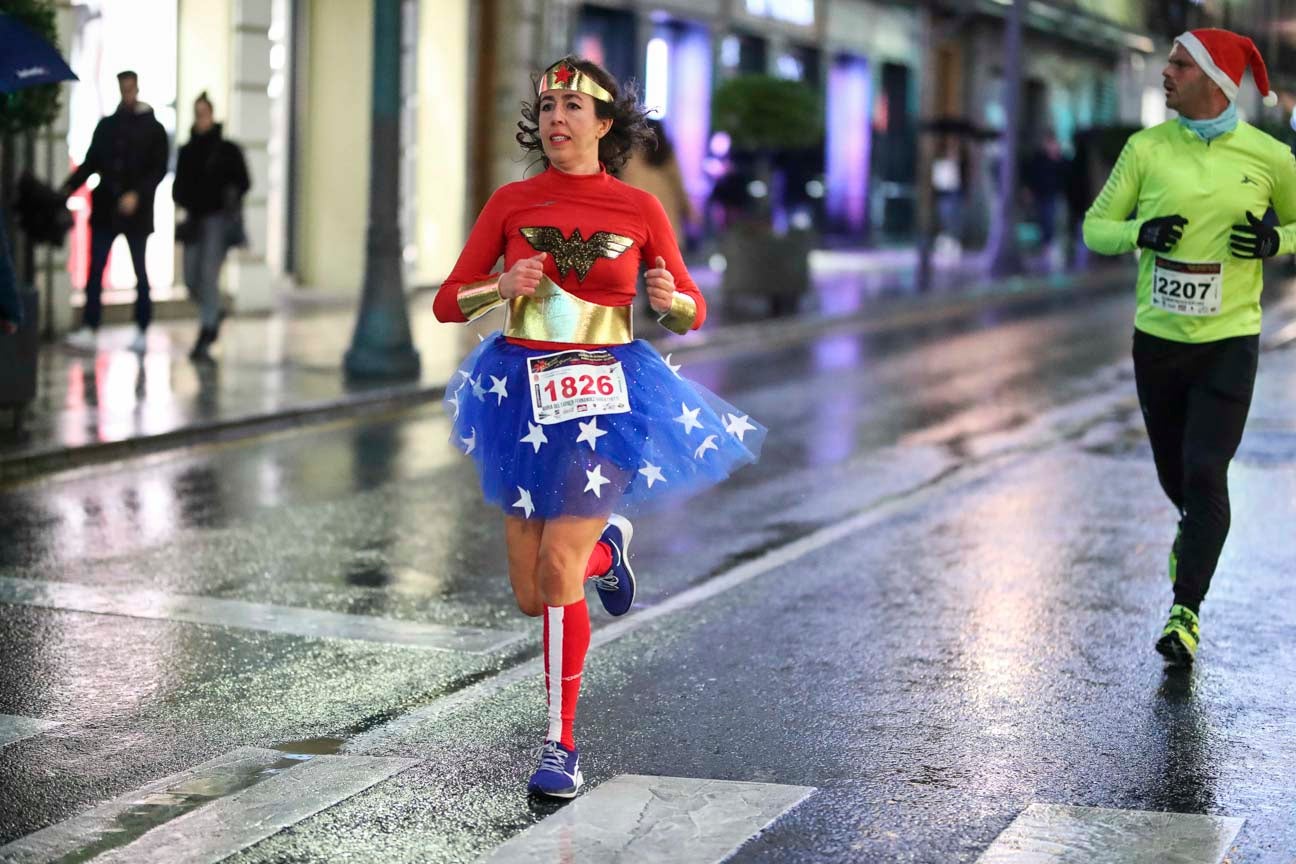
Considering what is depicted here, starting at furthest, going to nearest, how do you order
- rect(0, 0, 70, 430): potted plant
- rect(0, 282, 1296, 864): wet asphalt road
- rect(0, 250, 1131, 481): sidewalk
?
rect(0, 250, 1131, 481): sidewalk < rect(0, 0, 70, 430): potted plant < rect(0, 282, 1296, 864): wet asphalt road

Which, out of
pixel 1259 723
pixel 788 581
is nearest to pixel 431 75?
pixel 788 581

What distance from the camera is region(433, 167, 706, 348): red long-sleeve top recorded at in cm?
571

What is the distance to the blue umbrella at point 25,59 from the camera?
1241cm

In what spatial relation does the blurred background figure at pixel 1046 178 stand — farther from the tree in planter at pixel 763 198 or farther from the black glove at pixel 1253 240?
the black glove at pixel 1253 240

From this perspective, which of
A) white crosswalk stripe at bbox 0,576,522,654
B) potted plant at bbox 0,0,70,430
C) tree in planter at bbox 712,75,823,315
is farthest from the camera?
tree in planter at bbox 712,75,823,315

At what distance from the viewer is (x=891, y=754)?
609 cm

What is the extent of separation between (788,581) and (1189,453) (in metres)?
2.01

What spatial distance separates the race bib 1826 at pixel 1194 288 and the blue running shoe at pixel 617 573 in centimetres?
224

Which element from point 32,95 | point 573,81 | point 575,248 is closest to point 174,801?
point 575,248

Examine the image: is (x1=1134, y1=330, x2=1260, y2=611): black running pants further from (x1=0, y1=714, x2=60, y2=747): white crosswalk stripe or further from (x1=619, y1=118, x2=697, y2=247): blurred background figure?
(x1=619, y1=118, x2=697, y2=247): blurred background figure

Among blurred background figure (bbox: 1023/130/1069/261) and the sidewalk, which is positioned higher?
blurred background figure (bbox: 1023/130/1069/261)

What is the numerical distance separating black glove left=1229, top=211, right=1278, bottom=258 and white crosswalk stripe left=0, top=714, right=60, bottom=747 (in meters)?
3.99

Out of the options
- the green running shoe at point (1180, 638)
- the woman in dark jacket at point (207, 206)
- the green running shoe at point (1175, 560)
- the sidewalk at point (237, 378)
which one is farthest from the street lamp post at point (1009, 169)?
the green running shoe at point (1180, 638)

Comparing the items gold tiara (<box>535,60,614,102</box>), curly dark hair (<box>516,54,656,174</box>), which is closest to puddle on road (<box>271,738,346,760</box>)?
curly dark hair (<box>516,54,656,174</box>)
